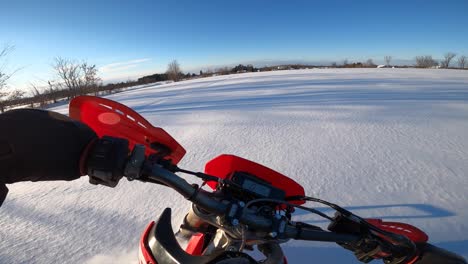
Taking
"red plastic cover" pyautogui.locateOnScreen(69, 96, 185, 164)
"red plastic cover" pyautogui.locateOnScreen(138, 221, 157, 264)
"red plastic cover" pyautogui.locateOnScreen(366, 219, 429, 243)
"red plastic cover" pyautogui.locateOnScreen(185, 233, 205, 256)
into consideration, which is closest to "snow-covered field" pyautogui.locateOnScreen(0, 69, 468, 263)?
"red plastic cover" pyautogui.locateOnScreen(366, 219, 429, 243)

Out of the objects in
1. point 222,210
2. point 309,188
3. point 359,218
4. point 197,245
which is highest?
point 222,210

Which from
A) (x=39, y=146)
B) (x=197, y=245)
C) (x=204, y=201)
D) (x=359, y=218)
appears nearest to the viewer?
(x=39, y=146)

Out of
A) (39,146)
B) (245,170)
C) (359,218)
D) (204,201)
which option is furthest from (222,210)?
(359,218)

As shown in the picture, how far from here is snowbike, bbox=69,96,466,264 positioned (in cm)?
56

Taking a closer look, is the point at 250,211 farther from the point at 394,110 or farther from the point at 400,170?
the point at 394,110

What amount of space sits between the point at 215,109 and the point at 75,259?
377 cm

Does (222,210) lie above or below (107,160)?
below

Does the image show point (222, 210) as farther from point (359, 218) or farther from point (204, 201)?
point (359, 218)

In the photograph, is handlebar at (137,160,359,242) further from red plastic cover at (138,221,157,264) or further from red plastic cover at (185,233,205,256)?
red plastic cover at (185,233,205,256)

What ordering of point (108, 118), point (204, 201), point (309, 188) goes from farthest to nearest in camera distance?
point (309, 188) < point (108, 118) < point (204, 201)

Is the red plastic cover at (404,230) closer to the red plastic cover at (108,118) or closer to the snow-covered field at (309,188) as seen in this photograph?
the snow-covered field at (309,188)

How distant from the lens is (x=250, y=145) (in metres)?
2.59

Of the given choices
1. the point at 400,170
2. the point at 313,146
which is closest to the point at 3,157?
the point at 400,170

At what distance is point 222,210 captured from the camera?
1.97 feet
